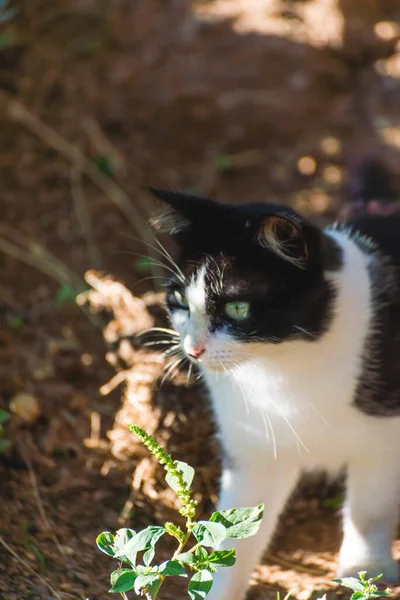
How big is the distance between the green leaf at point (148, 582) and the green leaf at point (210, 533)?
0.10 metres

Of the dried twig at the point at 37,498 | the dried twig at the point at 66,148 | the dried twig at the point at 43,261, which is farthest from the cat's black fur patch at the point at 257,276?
the dried twig at the point at 66,148

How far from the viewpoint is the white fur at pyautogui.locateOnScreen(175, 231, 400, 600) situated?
5.86 feet

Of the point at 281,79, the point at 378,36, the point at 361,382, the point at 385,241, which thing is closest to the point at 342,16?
the point at 378,36

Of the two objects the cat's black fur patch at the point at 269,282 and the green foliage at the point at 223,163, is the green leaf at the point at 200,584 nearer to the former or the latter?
the cat's black fur patch at the point at 269,282

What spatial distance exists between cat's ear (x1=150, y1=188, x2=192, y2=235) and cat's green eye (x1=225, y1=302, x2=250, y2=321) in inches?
8.8

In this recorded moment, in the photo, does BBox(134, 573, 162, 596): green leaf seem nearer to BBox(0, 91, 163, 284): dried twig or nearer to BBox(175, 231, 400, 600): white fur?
BBox(175, 231, 400, 600): white fur

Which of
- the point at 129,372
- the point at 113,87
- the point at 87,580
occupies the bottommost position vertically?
the point at 87,580

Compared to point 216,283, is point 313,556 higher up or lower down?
lower down

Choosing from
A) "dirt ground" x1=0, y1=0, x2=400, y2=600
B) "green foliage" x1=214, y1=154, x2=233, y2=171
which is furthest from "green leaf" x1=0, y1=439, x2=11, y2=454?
"green foliage" x1=214, y1=154, x2=233, y2=171

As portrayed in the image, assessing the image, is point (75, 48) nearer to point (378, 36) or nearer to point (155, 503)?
point (378, 36)

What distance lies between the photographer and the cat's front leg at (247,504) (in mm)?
1934

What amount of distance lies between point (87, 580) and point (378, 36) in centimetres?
280

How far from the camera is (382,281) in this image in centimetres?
195

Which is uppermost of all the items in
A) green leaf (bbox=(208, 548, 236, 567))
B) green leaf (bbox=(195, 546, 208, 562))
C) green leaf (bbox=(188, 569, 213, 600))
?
green leaf (bbox=(208, 548, 236, 567))
